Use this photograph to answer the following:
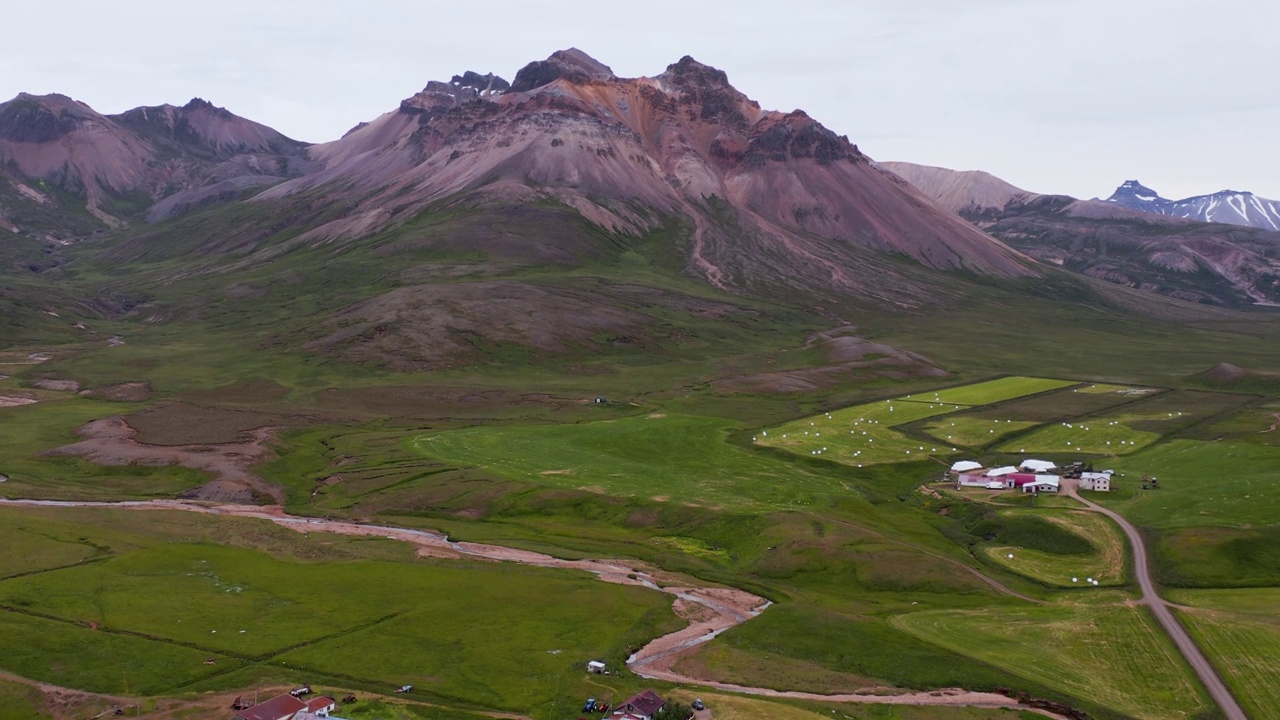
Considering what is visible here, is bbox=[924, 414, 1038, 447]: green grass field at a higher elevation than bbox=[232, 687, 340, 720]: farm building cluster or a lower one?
higher

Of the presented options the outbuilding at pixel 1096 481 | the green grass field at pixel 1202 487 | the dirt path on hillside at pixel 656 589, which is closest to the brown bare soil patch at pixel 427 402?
the dirt path on hillside at pixel 656 589

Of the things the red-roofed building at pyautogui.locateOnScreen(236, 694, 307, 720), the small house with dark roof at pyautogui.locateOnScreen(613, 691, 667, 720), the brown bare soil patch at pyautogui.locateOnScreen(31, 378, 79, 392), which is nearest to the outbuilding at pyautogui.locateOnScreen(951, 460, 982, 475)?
the small house with dark roof at pyautogui.locateOnScreen(613, 691, 667, 720)

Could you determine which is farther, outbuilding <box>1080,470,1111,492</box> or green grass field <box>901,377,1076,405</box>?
green grass field <box>901,377,1076,405</box>

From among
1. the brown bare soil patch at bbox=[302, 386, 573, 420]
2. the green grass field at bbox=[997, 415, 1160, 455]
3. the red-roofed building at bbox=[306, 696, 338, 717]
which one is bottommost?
the red-roofed building at bbox=[306, 696, 338, 717]

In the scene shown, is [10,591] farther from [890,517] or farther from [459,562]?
[890,517]

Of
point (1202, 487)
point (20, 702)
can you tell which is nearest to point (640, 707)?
point (20, 702)

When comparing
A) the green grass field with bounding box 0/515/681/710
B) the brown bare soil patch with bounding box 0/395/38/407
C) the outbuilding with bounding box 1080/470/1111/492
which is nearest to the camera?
the green grass field with bounding box 0/515/681/710

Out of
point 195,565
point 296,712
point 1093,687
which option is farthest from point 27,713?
point 1093,687

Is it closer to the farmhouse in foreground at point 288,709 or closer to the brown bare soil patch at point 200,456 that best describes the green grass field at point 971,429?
the brown bare soil patch at point 200,456

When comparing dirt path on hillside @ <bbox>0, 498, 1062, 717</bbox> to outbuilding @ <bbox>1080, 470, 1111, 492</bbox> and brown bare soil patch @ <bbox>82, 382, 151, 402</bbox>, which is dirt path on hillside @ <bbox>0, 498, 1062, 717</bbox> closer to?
outbuilding @ <bbox>1080, 470, 1111, 492</bbox>
